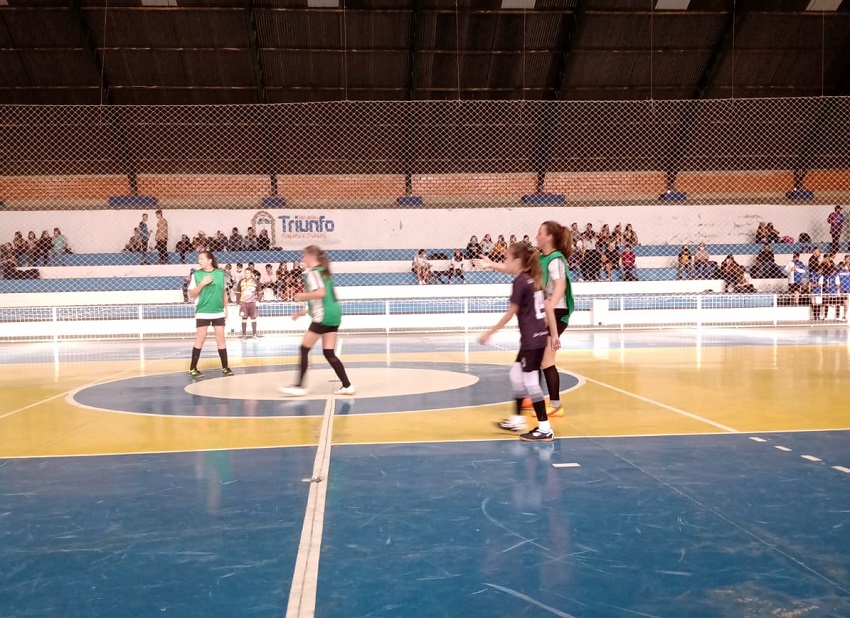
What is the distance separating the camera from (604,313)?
68.4 ft

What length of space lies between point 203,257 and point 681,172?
72.6 feet

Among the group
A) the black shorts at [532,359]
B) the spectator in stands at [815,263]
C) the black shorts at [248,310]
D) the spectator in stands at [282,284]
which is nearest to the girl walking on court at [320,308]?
the black shorts at [532,359]

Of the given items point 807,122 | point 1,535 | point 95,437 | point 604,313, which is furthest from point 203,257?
point 807,122

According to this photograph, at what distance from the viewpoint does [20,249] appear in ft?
79.7

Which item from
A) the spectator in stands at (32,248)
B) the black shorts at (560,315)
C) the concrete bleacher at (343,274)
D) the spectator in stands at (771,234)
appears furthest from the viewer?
the spectator in stands at (771,234)

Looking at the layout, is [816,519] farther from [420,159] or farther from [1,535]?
[420,159]

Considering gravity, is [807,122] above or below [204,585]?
above

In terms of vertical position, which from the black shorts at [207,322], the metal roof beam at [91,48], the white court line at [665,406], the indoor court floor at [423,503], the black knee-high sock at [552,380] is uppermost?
the metal roof beam at [91,48]

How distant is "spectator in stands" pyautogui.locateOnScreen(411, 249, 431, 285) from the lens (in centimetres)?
2358

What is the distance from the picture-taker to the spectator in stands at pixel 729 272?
2319 cm

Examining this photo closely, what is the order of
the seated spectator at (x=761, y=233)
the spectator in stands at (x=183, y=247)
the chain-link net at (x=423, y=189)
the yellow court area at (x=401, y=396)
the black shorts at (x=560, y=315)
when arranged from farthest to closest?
Result: the seated spectator at (x=761, y=233) → the spectator in stands at (x=183, y=247) → the chain-link net at (x=423, y=189) → the black shorts at (x=560, y=315) → the yellow court area at (x=401, y=396)

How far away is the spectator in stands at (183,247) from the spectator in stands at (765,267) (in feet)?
61.3

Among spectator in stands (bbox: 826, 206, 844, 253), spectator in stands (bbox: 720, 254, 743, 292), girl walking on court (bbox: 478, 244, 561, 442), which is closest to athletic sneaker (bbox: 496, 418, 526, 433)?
girl walking on court (bbox: 478, 244, 561, 442)

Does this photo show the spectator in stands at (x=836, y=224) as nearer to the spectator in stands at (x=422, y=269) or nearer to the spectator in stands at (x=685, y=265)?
the spectator in stands at (x=685, y=265)
